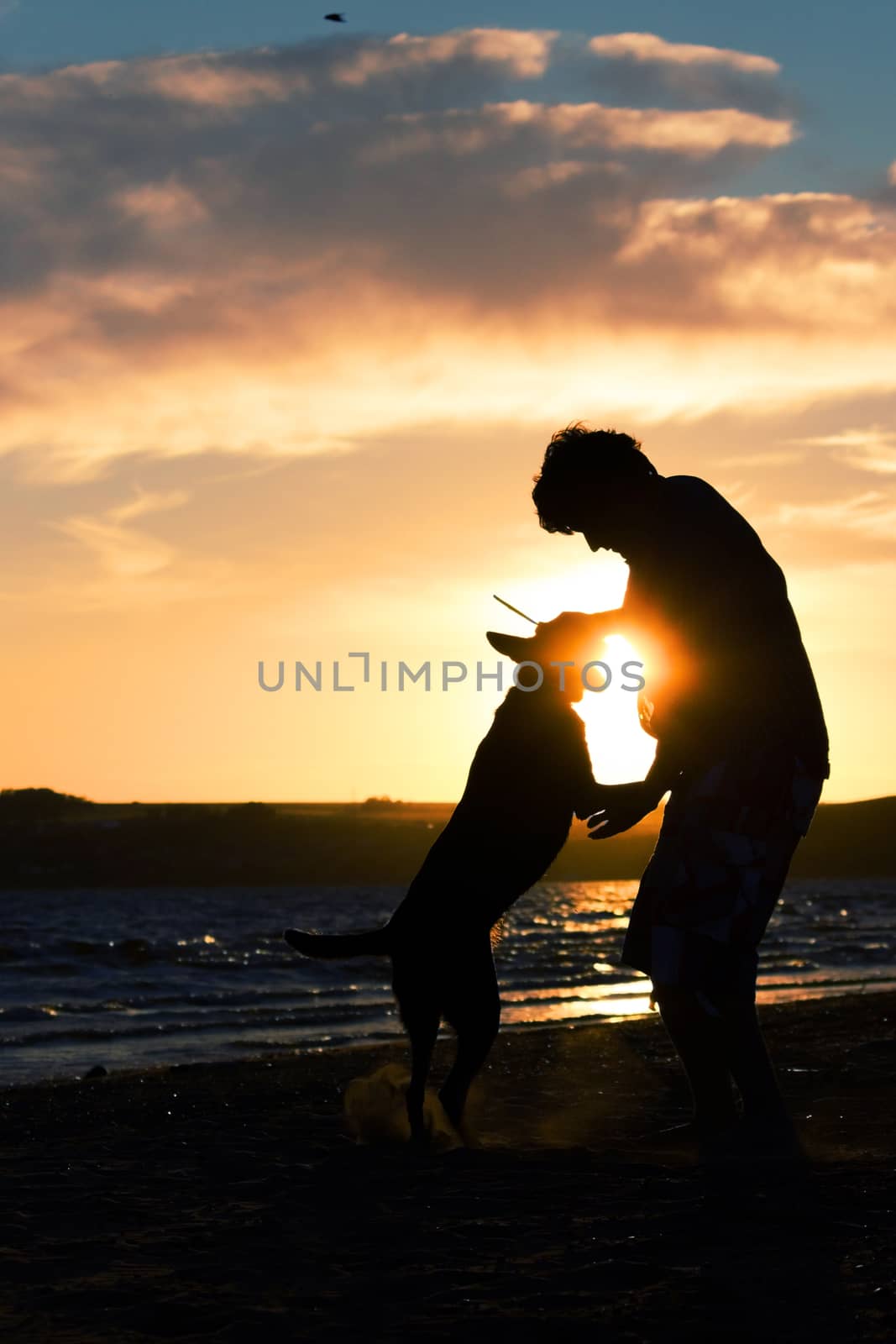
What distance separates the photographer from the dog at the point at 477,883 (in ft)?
15.2

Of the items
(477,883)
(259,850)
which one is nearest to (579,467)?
(477,883)

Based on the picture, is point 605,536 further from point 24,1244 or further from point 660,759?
point 24,1244

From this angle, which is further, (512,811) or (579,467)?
(512,811)

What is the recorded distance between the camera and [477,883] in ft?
15.2

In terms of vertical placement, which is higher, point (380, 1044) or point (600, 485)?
point (600, 485)

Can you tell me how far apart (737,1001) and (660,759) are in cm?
75

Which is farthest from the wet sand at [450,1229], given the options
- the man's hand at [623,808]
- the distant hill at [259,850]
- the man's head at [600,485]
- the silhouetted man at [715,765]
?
the distant hill at [259,850]

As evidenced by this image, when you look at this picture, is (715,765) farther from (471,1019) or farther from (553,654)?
(471,1019)

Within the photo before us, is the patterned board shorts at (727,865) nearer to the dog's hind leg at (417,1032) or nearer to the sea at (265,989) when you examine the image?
the dog's hind leg at (417,1032)

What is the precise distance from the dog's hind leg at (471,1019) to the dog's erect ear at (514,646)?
1.03m

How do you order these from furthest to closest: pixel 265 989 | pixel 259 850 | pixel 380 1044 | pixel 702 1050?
pixel 259 850, pixel 265 989, pixel 380 1044, pixel 702 1050

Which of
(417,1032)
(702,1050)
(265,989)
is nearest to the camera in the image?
(702,1050)

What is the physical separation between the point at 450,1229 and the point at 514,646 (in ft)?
7.26

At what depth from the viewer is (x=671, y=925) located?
3826 mm
